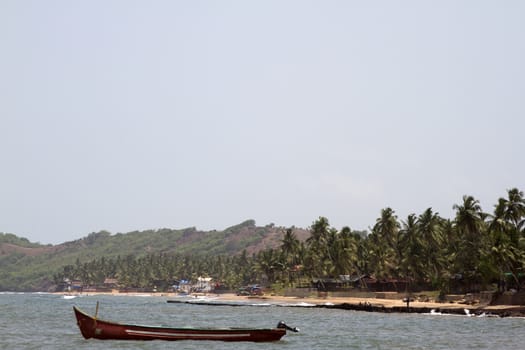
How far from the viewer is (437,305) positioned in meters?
123

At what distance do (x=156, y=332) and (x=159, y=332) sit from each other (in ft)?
0.92

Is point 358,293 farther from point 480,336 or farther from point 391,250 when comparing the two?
point 480,336

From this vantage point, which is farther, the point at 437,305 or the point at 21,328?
the point at 437,305

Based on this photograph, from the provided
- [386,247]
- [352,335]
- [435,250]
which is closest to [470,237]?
[435,250]

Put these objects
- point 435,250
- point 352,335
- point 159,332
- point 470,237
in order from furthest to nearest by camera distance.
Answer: point 435,250, point 470,237, point 352,335, point 159,332

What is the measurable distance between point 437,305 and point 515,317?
88.8 feet

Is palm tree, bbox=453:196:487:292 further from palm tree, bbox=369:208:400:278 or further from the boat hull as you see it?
the boat hull

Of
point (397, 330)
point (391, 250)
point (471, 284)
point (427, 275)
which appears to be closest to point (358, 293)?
point (391, 250)

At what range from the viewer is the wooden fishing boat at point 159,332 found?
64.4 m

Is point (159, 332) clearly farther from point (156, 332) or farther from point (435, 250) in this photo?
point (435, 250)

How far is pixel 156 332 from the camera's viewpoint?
6538 cm

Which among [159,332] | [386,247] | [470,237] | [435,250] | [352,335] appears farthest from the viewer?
[386,247]

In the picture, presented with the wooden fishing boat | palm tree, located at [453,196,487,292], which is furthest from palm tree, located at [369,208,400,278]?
the wooden fishing boat

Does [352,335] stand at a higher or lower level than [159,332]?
lower
